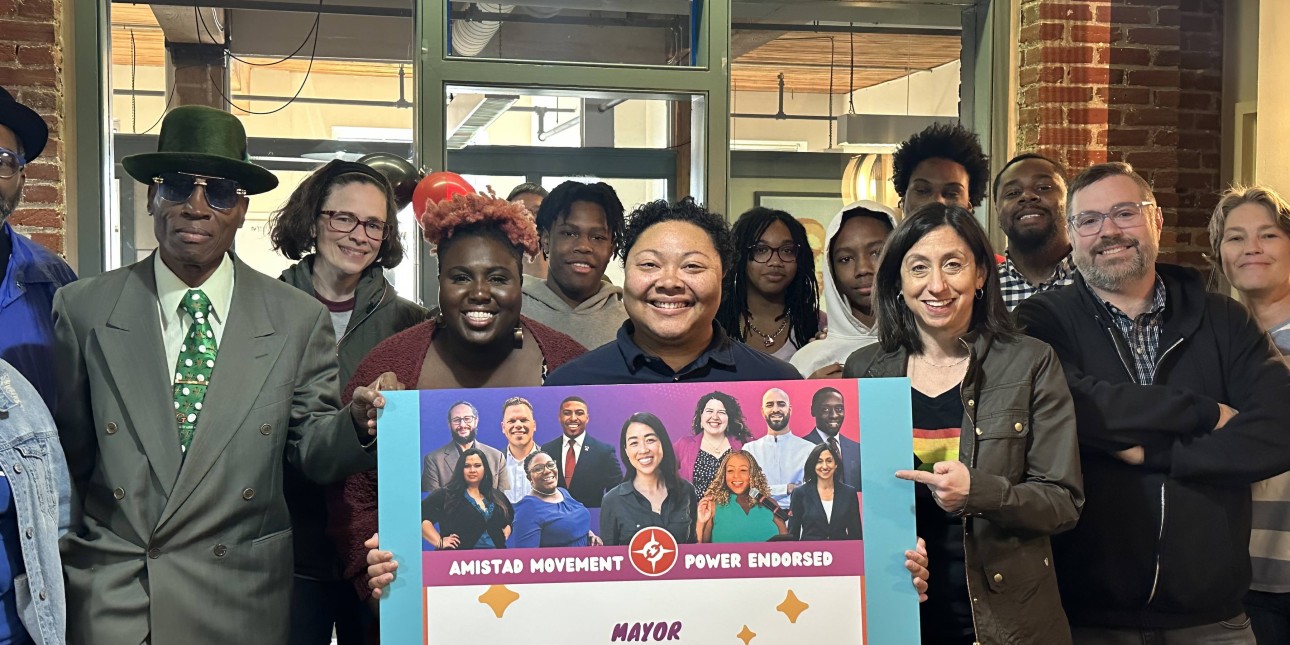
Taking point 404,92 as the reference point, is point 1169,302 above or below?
below

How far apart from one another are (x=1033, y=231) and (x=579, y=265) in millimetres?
1520

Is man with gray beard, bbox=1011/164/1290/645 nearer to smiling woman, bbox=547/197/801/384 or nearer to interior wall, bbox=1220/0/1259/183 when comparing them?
smiling woman, bbox=547/197/801/384

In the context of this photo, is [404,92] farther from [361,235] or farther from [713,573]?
[713,573]

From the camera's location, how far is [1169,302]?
2.95 m

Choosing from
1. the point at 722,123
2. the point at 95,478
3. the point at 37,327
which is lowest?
the point at 95,478

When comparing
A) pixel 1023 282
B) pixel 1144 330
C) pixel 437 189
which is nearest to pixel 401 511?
pixel 1144 330

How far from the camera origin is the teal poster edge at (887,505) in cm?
238

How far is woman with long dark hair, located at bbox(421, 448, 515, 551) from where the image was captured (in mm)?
2373

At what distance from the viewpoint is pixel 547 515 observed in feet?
7.82

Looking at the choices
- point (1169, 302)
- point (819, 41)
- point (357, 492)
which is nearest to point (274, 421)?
point (357, 492)

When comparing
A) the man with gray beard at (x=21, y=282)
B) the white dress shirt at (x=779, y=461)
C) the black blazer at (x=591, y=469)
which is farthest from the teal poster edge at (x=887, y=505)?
the man with gray beard at (x=21, y=282)

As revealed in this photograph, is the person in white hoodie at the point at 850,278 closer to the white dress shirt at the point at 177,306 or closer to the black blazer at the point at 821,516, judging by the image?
the black blazer at the point at 821,516

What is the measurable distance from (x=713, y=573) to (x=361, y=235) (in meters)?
1.69

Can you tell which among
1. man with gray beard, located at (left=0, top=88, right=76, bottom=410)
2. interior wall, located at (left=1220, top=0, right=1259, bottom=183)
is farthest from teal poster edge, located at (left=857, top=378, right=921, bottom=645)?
interior wall, located at (left=1220, top=0, right=1259, bottom=183)
